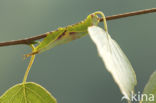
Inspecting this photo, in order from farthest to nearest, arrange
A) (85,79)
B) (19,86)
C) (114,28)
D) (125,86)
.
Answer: (85,79) → (114,28) → (19,86) → (125,86)

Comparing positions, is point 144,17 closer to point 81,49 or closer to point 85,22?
point 81,49

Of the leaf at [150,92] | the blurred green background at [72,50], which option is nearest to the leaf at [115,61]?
the leaf at [150,92]

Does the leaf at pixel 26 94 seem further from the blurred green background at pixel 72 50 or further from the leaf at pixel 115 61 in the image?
the blurred green background at pixel 72 50

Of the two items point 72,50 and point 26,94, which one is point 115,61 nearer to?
point 26,94

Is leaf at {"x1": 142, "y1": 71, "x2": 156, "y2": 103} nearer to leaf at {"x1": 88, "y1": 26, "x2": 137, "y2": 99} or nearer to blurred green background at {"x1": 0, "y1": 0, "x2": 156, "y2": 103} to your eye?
leaf at {"x1": 88, "y1": 26, "x2": 137, "y2": 99}

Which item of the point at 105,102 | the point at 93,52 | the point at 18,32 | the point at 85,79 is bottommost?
the point at 105,102

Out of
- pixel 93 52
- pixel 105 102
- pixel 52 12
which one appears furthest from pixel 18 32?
pixel 105 102

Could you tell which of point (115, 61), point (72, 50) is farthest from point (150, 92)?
point (72, 50)
